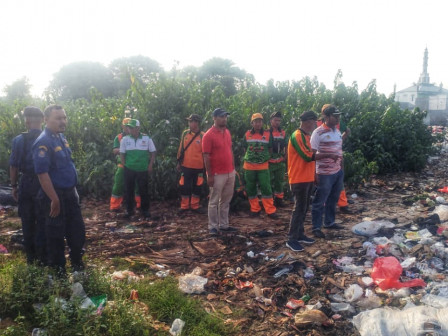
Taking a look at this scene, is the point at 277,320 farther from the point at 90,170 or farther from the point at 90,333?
the point at 90,170

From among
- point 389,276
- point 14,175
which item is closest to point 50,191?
point 14,175

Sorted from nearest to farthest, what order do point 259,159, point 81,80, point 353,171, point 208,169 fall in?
point 208,169, point 259,159, point 353,171, point 81,80

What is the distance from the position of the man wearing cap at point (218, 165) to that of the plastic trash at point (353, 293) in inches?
90.5

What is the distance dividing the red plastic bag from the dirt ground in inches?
8.2

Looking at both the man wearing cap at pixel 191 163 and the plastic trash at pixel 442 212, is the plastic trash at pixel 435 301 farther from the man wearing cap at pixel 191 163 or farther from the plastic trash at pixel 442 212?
the man wearing cap at pixel 191 163

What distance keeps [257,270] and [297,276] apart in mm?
505

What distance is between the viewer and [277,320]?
3.27 meters

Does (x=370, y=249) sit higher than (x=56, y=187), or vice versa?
(x=56, y=187)

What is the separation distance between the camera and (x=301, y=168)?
15.1 feet

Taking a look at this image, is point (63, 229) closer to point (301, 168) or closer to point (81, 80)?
point (301, 168)

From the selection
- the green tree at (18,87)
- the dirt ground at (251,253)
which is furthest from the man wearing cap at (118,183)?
the green tree at (18,87)

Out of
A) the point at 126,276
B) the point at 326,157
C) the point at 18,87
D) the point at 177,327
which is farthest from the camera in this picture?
the point at 18,87

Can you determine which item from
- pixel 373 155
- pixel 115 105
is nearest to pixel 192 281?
pixel 115 105

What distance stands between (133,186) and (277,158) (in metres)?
2.83
